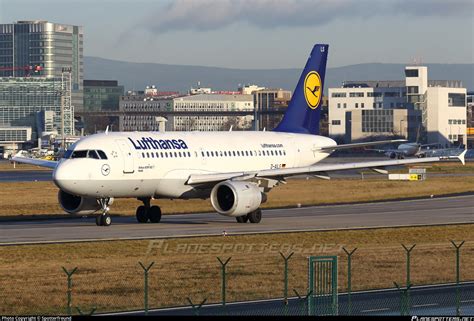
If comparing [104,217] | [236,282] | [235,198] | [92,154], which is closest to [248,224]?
[235,198]

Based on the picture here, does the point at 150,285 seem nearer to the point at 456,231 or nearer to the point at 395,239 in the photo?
the point at 395,239

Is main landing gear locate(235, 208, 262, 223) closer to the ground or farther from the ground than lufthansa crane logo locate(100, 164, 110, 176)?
closer to the ground

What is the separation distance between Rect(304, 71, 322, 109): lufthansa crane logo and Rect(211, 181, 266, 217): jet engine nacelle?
41.0 ft

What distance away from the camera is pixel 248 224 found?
57781 millimetres

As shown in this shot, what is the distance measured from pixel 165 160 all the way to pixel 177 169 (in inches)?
34.7

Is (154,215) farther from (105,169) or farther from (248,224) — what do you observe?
(105,169)

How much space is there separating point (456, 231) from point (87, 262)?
1989 cm

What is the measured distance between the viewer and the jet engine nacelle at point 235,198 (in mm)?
55250

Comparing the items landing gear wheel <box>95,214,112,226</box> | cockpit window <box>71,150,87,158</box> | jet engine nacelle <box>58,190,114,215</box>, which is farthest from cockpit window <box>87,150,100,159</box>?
landing gear wheel <box>95,214,112,226</box>

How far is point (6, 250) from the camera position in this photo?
147ft

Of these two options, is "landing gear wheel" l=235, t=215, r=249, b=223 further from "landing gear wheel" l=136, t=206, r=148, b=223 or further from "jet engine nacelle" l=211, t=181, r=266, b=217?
"landing gear wheel" l=136, t=206, r=148, b=223

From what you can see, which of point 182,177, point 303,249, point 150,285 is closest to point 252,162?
point 182,177

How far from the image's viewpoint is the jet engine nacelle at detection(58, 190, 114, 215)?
186 feet

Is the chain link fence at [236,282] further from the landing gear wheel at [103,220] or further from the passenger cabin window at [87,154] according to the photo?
the landing gear wheel at [103,220]
